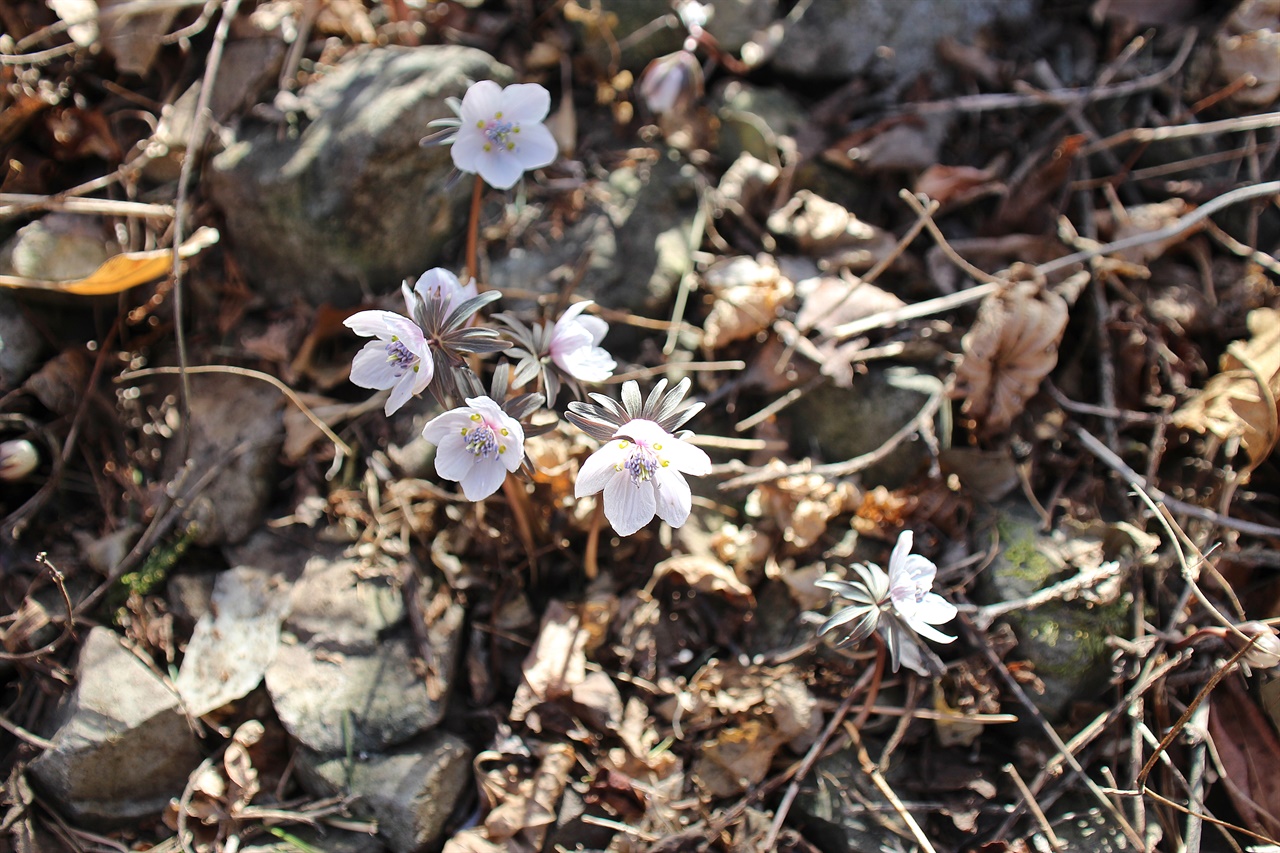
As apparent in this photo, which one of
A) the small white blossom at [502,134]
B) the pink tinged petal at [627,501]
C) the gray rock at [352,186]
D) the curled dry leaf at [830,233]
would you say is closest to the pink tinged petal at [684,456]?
the pink tinged petal at [627,501]

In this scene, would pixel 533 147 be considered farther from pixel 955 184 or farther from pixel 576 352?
pixel 955 184

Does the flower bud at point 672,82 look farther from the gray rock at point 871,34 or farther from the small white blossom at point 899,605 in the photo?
the small white blossom at point 899,605

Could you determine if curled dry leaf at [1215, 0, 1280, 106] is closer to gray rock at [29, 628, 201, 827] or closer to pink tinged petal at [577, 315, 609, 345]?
pink tinged petal at [577, 315, 609, 345]

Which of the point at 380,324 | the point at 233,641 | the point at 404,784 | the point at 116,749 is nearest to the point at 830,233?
the point at 380,324

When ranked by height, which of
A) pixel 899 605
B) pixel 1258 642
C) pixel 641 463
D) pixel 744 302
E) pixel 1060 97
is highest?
pixel 1060 97

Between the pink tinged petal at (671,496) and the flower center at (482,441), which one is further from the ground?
the flower center at (482,441)

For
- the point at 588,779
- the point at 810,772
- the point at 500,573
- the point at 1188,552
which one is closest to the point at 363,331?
the point at 500,573

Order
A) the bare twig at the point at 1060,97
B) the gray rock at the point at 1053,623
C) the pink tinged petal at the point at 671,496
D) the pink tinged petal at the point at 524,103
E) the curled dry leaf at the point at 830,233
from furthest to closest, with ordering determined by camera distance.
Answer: the bare twig at the point at 1060,97 → the curled dry leaf at the point at 830,233 → the gray rock at the point at 1053,623 → the pink tinged petal at the point at 524,103 → the pink tinged petal at the point at 671,496
